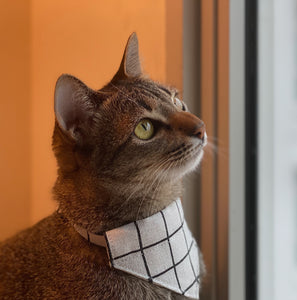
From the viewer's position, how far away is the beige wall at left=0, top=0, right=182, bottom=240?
0.97 meters

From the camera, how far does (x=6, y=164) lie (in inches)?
41.8

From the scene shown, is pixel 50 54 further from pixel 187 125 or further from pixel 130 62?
pixel 187 125

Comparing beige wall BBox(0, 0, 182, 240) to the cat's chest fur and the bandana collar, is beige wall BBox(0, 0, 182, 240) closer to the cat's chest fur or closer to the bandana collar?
the cat's chest fur


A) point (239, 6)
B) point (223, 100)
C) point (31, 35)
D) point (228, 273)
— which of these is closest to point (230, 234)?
point (228, 273)

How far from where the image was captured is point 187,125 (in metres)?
0.75

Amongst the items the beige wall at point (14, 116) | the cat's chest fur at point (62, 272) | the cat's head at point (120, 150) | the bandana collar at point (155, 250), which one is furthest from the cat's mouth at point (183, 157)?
the beige wall at point (14, 116)

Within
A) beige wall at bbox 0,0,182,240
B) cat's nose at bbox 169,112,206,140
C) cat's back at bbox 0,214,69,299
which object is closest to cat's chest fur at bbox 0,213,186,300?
cat's back at bbox 0,214,69,299

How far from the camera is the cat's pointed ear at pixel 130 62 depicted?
839mm

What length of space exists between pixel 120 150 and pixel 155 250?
206 millimetres

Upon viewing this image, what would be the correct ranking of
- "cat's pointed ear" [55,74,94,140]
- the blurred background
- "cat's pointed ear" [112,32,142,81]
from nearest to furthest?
"cat's pointed ear" [55,74,94,140] < "cat's pointed ear" [112,32,142,81] < the blurred background

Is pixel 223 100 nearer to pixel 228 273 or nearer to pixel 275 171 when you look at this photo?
pixel 275 171

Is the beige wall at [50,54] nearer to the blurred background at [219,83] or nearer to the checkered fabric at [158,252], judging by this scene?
the blurred background at [219,83]

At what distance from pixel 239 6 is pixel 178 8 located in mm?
149

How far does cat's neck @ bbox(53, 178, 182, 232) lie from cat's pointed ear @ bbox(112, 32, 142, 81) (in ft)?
0.82
